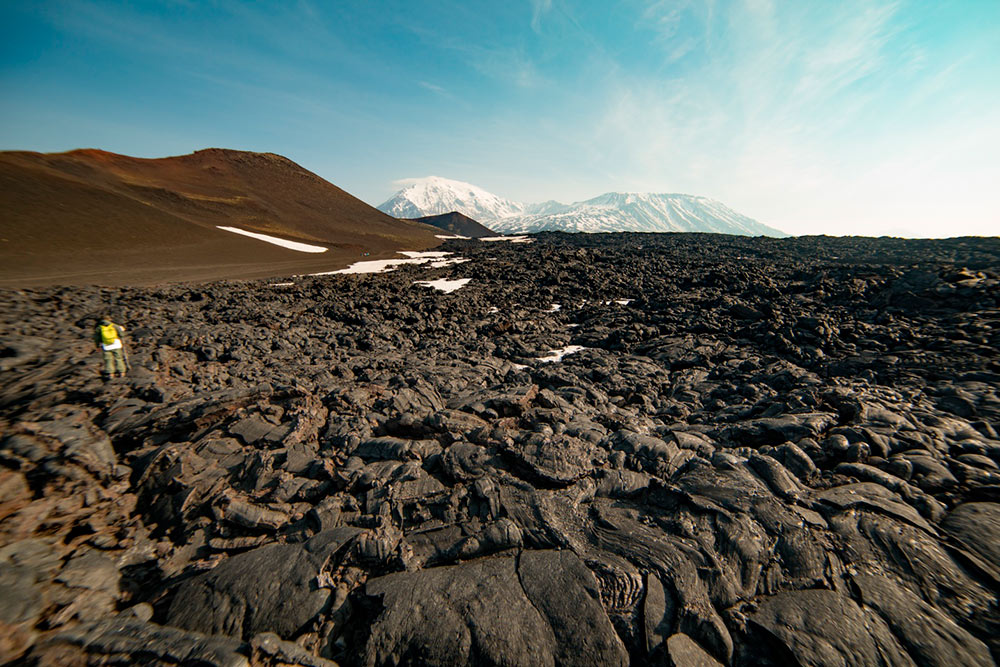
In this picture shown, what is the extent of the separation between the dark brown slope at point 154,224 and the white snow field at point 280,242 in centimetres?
160

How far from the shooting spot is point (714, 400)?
30.6 feet

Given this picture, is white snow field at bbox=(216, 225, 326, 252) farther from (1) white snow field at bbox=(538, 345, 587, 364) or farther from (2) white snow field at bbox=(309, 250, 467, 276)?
(1) white snow field at bbox=(538, 345, 587, 364)

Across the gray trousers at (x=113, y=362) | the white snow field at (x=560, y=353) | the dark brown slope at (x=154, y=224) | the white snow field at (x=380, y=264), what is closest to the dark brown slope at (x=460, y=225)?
the dark brown slope at (x=154, y=224)

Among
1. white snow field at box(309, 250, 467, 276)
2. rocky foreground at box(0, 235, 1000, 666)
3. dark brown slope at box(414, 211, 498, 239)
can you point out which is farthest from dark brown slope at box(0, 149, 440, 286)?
dark brown slope at box(414, 211, 498, 239)

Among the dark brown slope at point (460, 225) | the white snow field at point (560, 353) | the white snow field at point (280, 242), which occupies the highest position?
the dark brown slope at point (460, 225)

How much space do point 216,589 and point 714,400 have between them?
10.3m

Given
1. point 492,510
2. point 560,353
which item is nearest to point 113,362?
point 492,510

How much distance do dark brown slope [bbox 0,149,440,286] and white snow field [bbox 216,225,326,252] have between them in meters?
1.60

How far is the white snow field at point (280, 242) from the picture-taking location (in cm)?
4578

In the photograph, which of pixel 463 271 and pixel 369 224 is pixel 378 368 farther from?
pixel 369 224

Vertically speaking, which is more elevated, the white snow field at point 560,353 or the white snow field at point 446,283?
the white snow field at point 446,283

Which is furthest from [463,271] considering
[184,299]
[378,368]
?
[378,368]

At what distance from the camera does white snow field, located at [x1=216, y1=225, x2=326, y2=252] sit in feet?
150

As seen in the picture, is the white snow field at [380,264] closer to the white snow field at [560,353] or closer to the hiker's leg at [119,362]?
the hiker's leg at [119,362]
